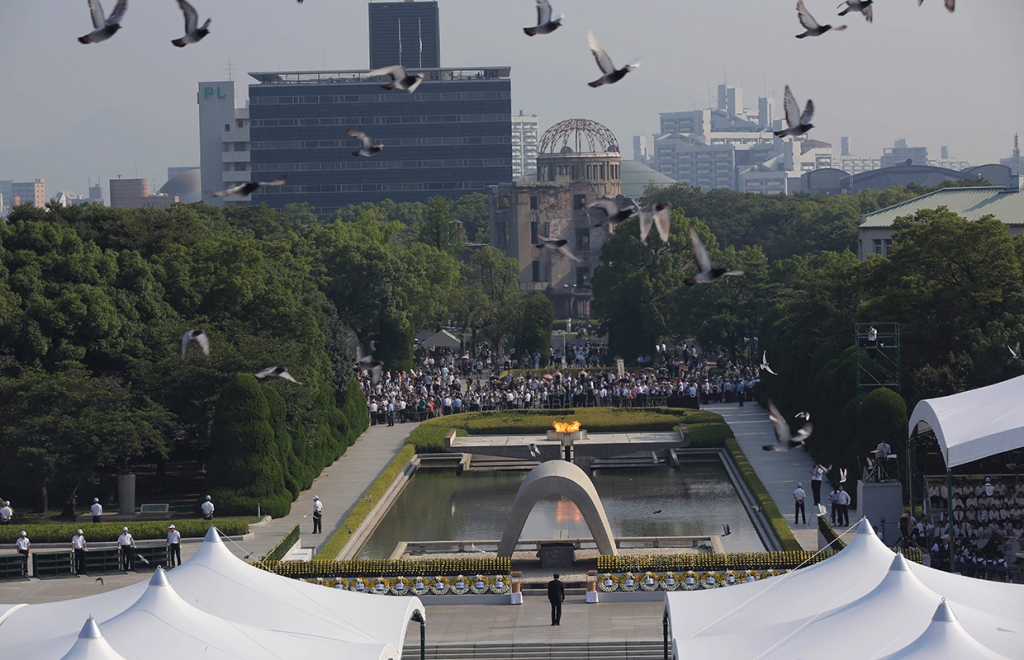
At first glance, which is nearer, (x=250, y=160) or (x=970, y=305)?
(x=970, y=305)

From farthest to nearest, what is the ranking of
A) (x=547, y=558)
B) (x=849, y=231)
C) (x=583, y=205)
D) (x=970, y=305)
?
(x=849, y=231)
(x=970, y=305)
(x=547, y=558)
(x=583, y=205)

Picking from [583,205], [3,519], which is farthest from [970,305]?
[3,519]

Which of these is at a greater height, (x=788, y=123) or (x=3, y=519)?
(x=788, y=123)

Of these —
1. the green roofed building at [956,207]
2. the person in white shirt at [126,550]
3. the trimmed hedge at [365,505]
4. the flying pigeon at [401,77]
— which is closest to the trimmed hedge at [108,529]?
the person in white shirt at [126,550]

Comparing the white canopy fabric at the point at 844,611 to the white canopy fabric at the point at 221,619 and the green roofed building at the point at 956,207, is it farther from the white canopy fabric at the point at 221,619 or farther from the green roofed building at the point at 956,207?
Result: the green roofed building at the point at 956,207

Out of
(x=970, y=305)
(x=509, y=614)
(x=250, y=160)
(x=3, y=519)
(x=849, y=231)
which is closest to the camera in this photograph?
(x=509, y=614)

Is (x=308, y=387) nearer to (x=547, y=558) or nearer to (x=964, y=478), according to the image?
(x=547, y=558)
